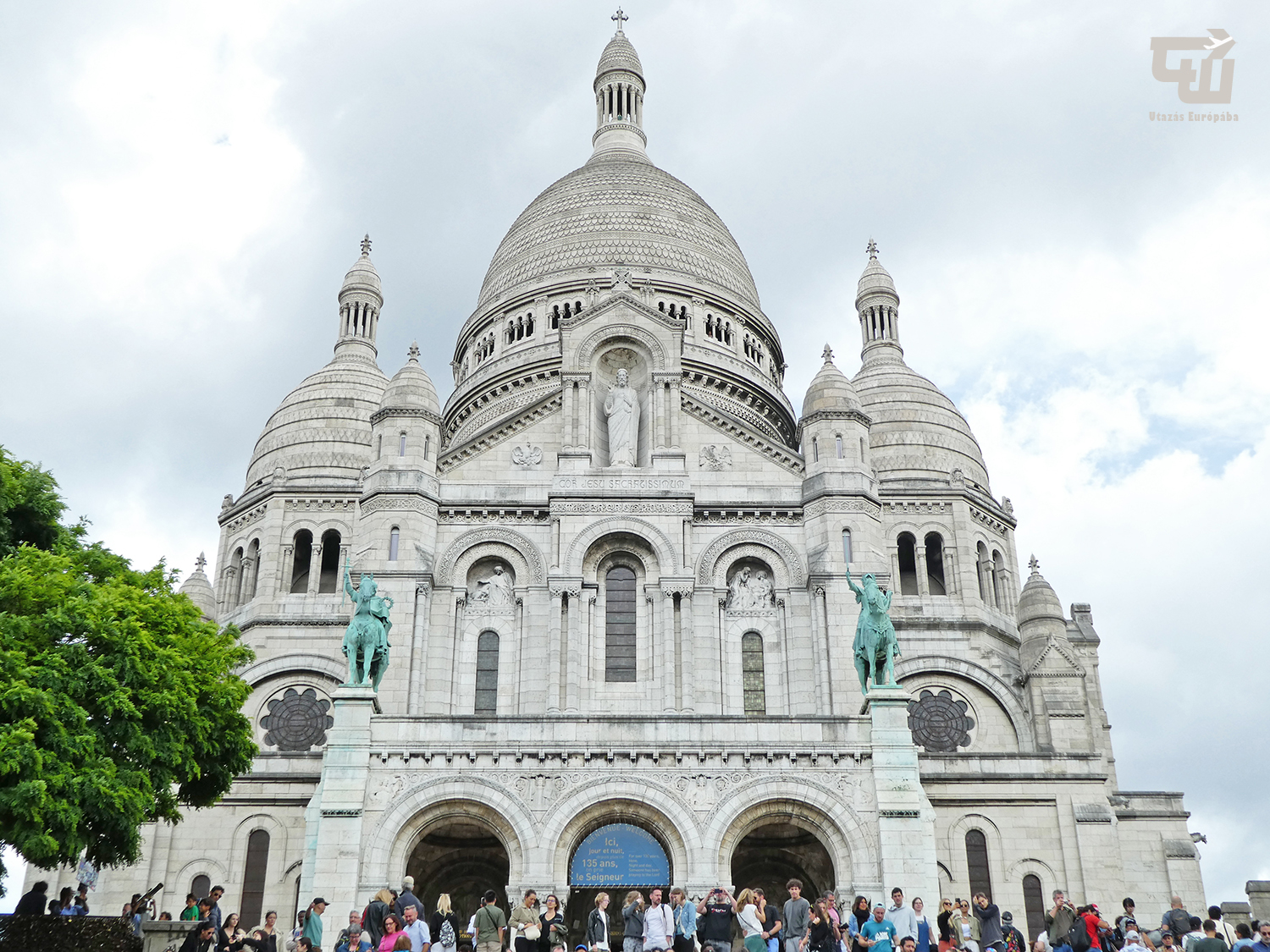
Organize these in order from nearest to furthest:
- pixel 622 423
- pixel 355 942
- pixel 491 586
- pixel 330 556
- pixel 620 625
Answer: pixel 355 942, pixel 620 625, pixel 491 586, pixel 622 423, pixel 330 556

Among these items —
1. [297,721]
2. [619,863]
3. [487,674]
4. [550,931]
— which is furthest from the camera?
[297,721]

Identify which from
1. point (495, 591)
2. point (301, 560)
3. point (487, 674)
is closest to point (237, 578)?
point (301, 560)

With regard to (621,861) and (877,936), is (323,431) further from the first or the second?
(877,936)

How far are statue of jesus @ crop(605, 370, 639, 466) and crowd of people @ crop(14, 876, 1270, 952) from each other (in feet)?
58.9

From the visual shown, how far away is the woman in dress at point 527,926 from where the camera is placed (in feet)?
68.8

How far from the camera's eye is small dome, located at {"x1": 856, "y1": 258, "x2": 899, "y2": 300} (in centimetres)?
5900

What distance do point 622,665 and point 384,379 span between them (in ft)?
73.8

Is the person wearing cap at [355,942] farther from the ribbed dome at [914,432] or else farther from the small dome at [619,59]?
the small dome at [619,59]

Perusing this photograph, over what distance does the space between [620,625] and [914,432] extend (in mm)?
17946

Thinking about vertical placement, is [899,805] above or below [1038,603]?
below

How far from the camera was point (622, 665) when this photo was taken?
122 feet

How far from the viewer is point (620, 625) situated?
37719 mm

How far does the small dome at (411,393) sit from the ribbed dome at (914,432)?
650 inches

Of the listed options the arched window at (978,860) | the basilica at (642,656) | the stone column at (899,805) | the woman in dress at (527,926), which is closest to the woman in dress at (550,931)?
the woman in dress at (527,926)
